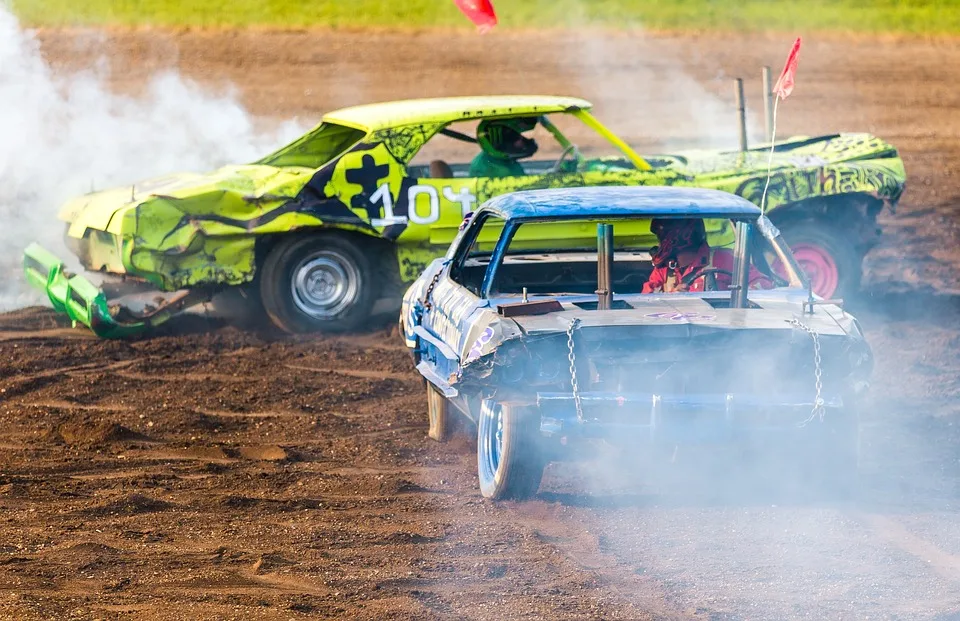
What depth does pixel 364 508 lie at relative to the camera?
611cm

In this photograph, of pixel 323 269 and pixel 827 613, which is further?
pixel 323 269

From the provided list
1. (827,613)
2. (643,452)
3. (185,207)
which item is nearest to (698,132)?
(185,207)

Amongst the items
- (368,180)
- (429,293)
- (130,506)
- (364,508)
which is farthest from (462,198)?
(130,506)

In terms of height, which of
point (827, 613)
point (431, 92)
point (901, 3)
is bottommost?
point (827, 613)

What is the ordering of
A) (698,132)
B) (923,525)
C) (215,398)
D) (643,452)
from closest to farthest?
1. (923,525)
2. (643,452)
3. (215,398)
4. (698,132)

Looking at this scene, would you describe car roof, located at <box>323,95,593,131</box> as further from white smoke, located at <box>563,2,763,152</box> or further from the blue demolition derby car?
white smoke, located at <box>563,2,763,152</box>

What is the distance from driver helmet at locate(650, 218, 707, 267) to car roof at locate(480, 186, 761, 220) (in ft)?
0.73

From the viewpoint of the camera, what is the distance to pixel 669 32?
23.3 metres

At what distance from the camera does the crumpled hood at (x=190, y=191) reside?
376 inches

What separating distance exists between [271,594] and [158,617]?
41cm

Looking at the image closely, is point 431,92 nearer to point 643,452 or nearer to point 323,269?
point 323,269

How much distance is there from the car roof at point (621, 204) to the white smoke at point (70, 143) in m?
5.88

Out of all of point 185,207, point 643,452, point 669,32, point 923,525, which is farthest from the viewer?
point 669,32

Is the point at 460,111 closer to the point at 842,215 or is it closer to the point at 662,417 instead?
the point at 842,215
